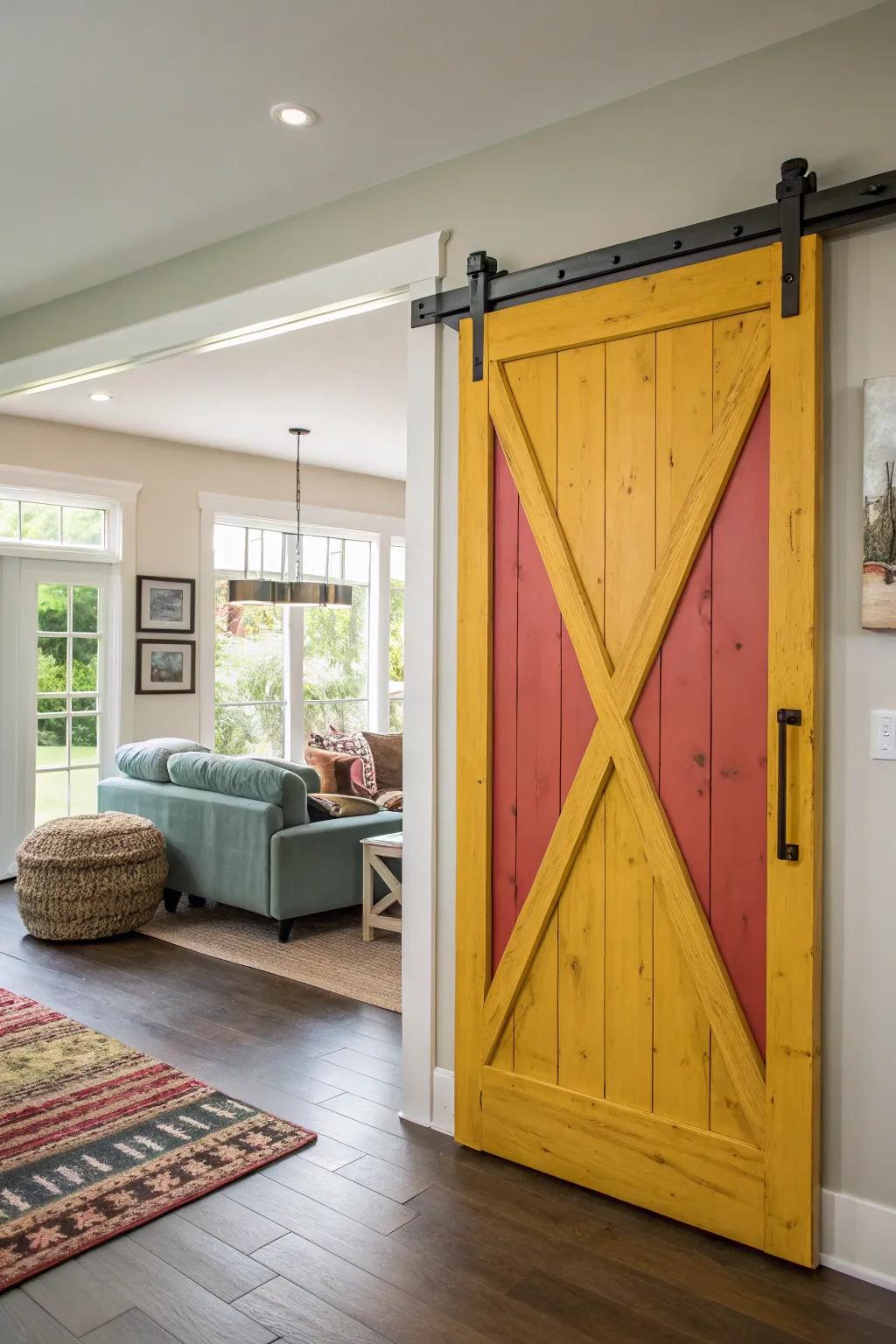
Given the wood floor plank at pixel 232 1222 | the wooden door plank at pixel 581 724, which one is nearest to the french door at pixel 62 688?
the wood floor plank at pixel 232 1222

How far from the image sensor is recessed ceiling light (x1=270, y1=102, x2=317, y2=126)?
2.78 meters

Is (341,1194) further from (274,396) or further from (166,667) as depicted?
(166,667)

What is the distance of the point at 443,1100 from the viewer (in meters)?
3.01

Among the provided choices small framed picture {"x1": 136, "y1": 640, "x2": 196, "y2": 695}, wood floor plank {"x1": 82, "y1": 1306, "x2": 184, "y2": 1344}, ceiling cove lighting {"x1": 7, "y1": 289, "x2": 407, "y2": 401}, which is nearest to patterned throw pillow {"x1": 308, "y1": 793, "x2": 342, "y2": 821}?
small framed picture {"x1": 136, "y1": 640, "x2": 196, "y2": 695}

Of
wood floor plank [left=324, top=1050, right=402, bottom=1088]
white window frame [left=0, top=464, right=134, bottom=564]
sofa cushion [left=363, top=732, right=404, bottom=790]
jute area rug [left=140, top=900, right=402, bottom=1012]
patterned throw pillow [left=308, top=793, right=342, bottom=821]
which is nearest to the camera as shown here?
wood floor plank [left=324, top=1050, right=402, bottom=1088]

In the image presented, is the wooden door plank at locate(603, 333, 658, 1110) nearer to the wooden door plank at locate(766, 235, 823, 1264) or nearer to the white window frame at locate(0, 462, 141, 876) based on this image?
the wooden door plank at locate(766, 235, 823, 1264)

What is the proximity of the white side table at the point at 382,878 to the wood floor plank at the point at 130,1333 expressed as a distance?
2.79 m

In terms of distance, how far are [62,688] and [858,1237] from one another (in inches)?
214

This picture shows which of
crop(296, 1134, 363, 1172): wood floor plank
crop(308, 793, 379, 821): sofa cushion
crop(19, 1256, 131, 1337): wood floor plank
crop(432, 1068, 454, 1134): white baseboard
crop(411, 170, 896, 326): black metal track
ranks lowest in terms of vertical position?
crop(19, 1256, 131, 1337): wood floor plank

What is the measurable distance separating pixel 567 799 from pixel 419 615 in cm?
72

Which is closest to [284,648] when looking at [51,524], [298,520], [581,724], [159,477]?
[298,520]

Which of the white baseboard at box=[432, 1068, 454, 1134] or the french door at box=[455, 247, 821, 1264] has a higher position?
the french door at box=[455, 247, 821, 1264]

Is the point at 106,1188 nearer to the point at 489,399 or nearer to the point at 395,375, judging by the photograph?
the point at 489,399

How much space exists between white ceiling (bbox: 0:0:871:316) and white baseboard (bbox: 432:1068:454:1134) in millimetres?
2667
